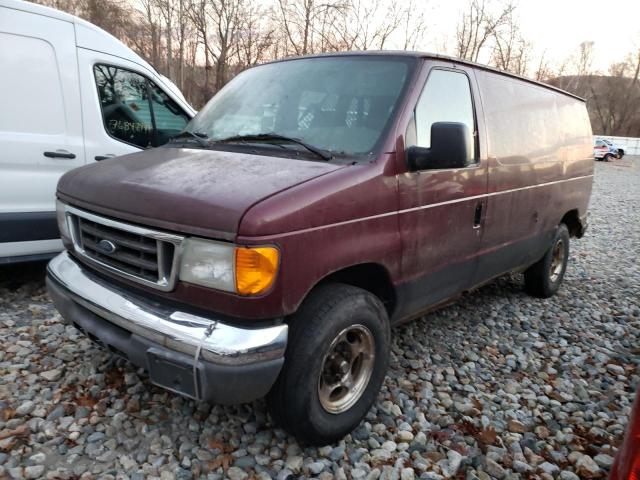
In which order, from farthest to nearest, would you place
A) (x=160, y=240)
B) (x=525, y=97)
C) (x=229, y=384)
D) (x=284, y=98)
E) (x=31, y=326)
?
(x=525, y=97) → (x=31, y=326) → (x=284, y=98) → (x=160, y=240) → (x=229, y=384)

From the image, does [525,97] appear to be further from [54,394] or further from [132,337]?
[54,394]

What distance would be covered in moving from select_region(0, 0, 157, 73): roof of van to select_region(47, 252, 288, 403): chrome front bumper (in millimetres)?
2930

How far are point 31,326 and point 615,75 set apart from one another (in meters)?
75.9

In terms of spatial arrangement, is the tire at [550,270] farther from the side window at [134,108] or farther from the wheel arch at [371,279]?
the side window at [134,108]

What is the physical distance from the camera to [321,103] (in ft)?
9.57

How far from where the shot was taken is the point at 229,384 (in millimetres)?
1983

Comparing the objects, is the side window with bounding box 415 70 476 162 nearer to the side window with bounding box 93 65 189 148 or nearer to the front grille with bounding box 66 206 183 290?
the front grille with bounding box 66 206 183 290

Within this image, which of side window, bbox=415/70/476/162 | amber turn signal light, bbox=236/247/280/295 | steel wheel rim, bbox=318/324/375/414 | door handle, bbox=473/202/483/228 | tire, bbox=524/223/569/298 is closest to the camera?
amber turn signal light, bbox=236/247/280/295

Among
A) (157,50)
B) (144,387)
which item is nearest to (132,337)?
(144,387)

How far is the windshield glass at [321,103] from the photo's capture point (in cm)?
272

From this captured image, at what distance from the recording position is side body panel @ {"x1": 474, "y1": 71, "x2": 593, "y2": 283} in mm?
3553

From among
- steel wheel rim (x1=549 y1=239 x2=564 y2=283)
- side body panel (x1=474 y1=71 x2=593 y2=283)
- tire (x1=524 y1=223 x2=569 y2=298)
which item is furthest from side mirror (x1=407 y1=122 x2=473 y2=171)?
steel wheel rim (x1=549 y1=239 x2=564 y2=283)

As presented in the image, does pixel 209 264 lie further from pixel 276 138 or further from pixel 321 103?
pixel 321 103

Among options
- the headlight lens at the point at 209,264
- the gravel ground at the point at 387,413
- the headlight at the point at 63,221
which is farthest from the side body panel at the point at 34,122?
the headlight lens at the point at 209,264
